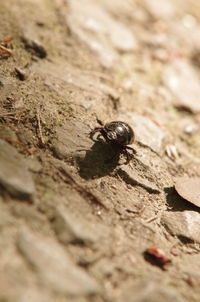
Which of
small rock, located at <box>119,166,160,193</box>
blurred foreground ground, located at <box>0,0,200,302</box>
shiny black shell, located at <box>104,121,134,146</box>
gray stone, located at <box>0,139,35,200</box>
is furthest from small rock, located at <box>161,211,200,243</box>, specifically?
gray stone, located at <box>0,139,35,200</box>

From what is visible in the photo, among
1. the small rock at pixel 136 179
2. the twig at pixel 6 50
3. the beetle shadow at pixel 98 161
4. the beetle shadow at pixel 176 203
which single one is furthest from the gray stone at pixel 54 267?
the twig at pixel 6 50

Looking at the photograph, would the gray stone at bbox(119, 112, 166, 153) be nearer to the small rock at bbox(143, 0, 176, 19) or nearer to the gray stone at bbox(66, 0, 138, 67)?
the gray stone at bbox(66, 0, 138, 67)

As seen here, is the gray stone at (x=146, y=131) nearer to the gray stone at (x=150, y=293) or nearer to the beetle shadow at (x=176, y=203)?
the beetle shadow at (x=176, y=203)

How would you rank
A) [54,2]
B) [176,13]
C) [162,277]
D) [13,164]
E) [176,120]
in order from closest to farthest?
[162,277] < [13,164] < [176,120] < [54,2] < [176,13]

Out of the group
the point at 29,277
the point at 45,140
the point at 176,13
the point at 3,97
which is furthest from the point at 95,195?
the point at 176,13

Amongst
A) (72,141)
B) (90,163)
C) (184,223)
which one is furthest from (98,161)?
(184,223)

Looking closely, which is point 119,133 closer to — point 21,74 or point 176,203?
point 176,203

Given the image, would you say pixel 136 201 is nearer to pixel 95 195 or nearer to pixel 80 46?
pixel 95 195
